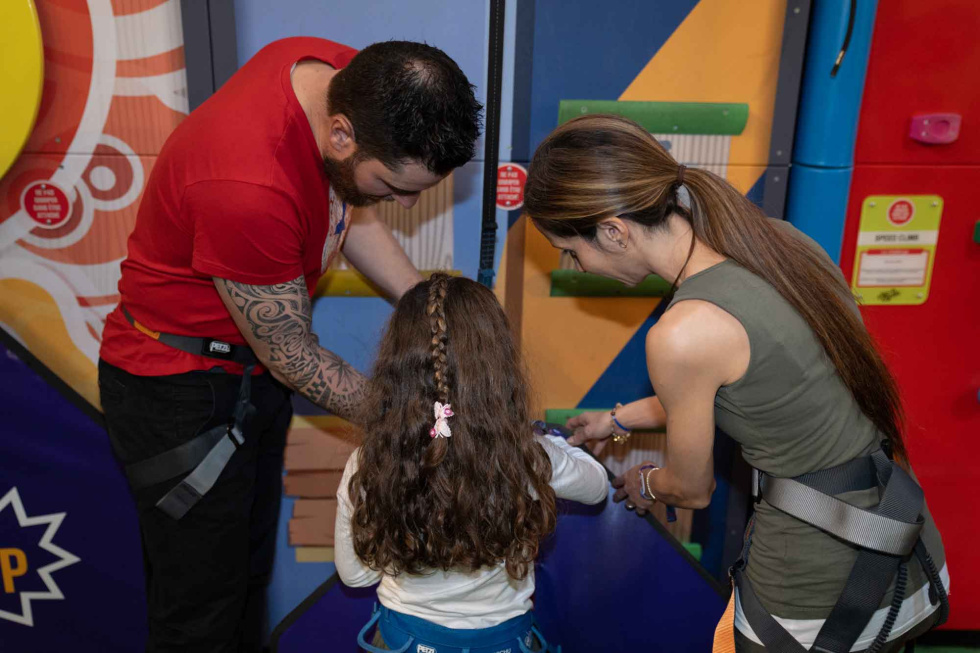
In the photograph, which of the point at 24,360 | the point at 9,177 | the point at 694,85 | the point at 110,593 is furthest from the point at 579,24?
the point at 110,593

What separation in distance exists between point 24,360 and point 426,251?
1.05 metres

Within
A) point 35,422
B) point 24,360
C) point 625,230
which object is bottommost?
point 35,422

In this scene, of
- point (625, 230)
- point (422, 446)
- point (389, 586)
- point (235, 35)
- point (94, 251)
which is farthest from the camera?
point (94, 251)

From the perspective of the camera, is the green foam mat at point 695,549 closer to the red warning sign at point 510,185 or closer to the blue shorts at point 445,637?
the blue shorts at point 445,637

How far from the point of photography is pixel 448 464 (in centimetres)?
146

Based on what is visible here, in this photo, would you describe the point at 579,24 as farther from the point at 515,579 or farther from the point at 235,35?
the point at 515,579

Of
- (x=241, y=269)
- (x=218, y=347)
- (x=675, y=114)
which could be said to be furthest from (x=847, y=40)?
(x=218, y=347)

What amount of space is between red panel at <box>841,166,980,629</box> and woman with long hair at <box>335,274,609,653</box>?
114 cm

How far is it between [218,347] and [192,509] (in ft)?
1.23

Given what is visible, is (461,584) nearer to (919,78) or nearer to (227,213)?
(227,213)

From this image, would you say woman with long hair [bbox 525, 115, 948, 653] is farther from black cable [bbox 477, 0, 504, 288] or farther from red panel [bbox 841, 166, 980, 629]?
red panel [bbox 841, 166, 980, 629]

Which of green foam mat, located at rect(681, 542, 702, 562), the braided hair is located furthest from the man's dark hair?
green foam mat, located at rect(681, 542, 702, 562)

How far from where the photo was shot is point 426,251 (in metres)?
2.07

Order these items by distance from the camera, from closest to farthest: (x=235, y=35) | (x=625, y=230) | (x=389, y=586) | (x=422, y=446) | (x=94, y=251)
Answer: (x=625, y=230) < (x=422, y=446) < (x=389, y=586) < (x=235, y=35) < (x=94, y=251)
